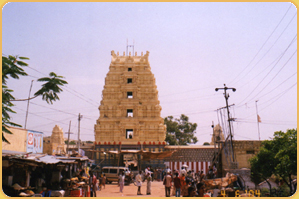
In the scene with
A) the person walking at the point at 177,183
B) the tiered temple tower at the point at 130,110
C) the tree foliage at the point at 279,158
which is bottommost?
the person walking at the point at 177,183

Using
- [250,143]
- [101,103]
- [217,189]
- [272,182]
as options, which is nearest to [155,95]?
[101,103]

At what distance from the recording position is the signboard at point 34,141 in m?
24.9

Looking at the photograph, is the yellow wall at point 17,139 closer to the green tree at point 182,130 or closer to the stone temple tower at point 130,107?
the stone temple tower at point 130,107

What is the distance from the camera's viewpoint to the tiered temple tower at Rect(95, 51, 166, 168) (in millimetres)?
37500

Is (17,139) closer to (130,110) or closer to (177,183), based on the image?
(177,183)

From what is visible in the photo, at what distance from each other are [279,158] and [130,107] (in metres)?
24.9

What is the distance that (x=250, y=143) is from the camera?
27578 millimetres

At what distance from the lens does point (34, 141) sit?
85.0 feet

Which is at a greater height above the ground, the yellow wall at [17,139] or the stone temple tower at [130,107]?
the stone temple tower at [130,107]

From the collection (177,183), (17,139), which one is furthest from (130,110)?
(177,183)

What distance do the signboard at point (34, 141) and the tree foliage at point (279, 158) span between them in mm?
17425

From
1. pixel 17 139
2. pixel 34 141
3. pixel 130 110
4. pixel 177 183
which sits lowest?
pixel 177 183

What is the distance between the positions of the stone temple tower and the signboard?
37.0 feet

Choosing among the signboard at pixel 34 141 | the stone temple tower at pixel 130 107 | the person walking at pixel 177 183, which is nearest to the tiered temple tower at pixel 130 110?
the stone temple tower at pixel 130 107
